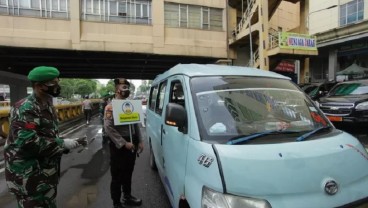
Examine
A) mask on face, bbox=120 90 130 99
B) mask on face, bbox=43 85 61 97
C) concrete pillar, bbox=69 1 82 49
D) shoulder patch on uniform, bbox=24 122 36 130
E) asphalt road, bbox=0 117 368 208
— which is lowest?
asphalt road, bbox=0 117 368 208

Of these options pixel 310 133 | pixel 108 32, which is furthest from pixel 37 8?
pixel 310 133

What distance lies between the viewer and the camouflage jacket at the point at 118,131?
389cm

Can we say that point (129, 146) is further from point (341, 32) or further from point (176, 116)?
point (341, 32)

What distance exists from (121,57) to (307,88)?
15.1m

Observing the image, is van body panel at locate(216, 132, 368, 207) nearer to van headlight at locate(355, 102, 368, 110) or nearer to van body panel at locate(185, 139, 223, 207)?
van body panel at locate(185, 139, 223, 207)

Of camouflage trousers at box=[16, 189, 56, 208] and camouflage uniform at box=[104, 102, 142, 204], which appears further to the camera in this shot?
camouflage uniform at box=[104, 102, 142, 204]

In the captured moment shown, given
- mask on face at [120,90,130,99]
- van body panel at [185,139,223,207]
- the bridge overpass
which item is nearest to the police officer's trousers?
mask on face at [120,90,130,99]

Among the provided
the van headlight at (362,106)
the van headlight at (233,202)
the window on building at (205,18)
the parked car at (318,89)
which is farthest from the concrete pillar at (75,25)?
the van headlight at (233,202)

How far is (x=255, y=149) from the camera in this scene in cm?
229

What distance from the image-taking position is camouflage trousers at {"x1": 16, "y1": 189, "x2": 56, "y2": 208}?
248 cm

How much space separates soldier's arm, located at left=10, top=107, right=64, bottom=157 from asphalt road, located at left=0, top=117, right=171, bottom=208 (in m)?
2.22

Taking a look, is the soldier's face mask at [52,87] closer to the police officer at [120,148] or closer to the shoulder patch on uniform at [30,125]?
the shoulder patch on uniform at [30,125]

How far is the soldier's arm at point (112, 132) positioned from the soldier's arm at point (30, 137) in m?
1.41

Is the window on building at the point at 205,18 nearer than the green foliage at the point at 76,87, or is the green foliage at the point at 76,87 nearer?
the window on building at the point at 205,18
